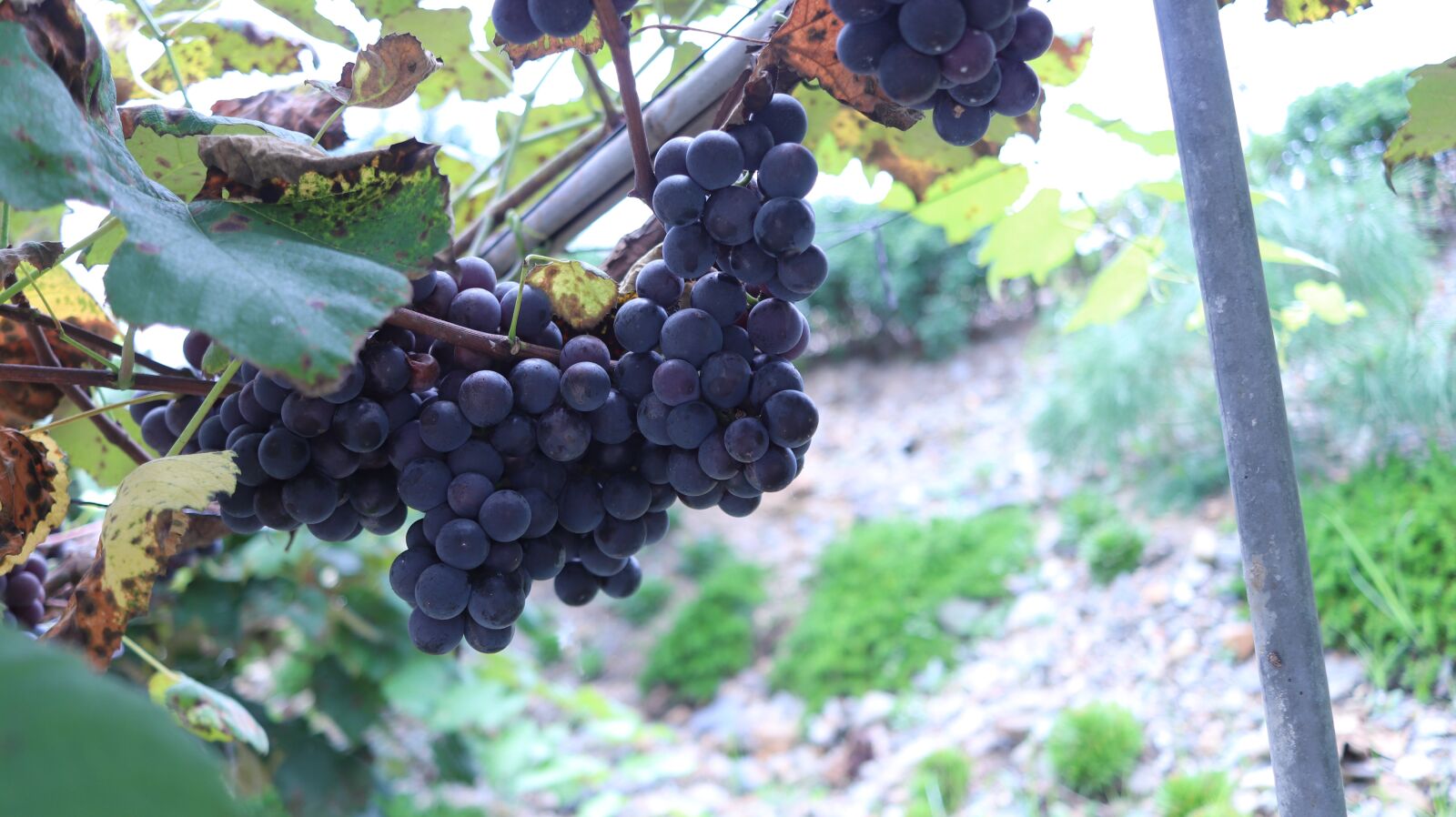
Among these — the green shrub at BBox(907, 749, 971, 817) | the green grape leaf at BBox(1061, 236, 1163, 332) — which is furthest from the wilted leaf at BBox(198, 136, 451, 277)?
the green shrub at BBox(907, 749, 971, 817)

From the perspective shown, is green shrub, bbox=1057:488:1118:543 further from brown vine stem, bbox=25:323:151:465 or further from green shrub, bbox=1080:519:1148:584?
brown vine stem, bbox=25:323:151:465

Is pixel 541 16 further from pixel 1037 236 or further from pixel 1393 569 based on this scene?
pixel 1393 569

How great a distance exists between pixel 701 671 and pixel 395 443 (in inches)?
94.3

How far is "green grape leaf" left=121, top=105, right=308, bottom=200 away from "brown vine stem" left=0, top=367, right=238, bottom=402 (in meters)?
0.09

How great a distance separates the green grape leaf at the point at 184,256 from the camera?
0.27 m

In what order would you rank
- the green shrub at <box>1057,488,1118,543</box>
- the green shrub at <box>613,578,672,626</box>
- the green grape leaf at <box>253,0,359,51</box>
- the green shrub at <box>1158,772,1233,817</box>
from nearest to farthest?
1. the green grape leaf at <box>253,0,359,51</box>
2. the green shrub at <box>1158,772,1233,817</box>
3. the green shrub at <box>1057,488,1118,543</box>
4. the green shrub at <box>613,578,672,626</box>

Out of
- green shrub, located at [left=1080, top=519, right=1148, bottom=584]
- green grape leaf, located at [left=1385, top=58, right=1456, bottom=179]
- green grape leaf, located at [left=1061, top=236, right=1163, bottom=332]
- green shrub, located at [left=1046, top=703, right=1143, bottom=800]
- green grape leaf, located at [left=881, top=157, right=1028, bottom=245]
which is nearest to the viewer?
green grape leaf, located at [left=1385, top=58, right=1456, bottom=179]

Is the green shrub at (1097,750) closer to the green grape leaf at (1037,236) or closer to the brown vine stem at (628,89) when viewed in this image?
the green grape leaf at (1037,236)

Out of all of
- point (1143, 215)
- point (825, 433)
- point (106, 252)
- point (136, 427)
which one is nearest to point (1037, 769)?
point (136, 427)

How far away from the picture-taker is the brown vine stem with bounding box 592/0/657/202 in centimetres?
36

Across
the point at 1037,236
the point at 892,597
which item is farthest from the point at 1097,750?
the point at 892,597

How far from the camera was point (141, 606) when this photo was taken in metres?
0.39

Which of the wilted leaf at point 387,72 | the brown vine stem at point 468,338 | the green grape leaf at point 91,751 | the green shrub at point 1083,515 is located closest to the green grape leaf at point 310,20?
the wilted leaf at point 387,72

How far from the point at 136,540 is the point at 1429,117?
65 cm
